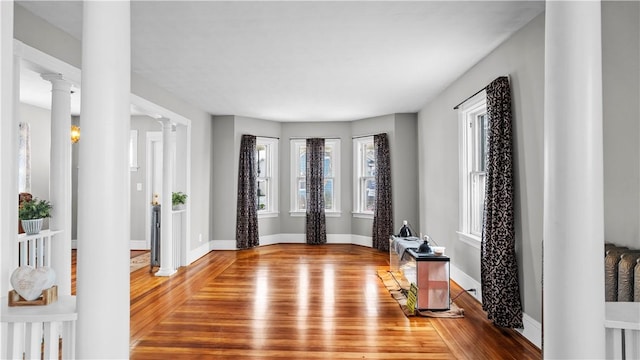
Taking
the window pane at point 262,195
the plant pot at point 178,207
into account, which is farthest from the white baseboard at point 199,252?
the window pane at point 262,195

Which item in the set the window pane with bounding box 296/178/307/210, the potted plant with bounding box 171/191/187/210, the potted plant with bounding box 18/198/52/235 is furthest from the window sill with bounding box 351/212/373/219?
the potted plant with bounding box 18/198/52/235

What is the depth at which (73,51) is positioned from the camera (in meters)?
3.51

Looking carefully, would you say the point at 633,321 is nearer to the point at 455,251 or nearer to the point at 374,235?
the point at 455,251

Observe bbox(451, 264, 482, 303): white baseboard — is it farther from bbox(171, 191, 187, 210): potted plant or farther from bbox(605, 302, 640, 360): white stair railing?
bbox(171, 191, 187, 210): potted plant

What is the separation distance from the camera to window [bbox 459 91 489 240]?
4.39m

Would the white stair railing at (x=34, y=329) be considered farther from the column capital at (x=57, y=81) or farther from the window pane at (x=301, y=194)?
the window pane at (x=301, y=194)

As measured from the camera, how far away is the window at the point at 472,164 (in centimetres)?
439

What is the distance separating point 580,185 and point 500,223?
75.0 inches

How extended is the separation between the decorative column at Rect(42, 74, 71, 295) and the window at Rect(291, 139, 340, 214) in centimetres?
527

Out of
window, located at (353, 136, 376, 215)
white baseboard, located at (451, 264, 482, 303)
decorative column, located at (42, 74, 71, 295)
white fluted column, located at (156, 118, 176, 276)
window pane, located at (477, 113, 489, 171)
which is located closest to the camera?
decorative column, located at (42, 74, 71, 295)

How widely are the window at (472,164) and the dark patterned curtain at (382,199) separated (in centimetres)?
261

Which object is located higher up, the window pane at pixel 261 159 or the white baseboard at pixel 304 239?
the window pane at pixel 261 159

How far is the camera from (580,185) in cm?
160


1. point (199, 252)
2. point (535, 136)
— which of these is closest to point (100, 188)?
point (535, 136)
